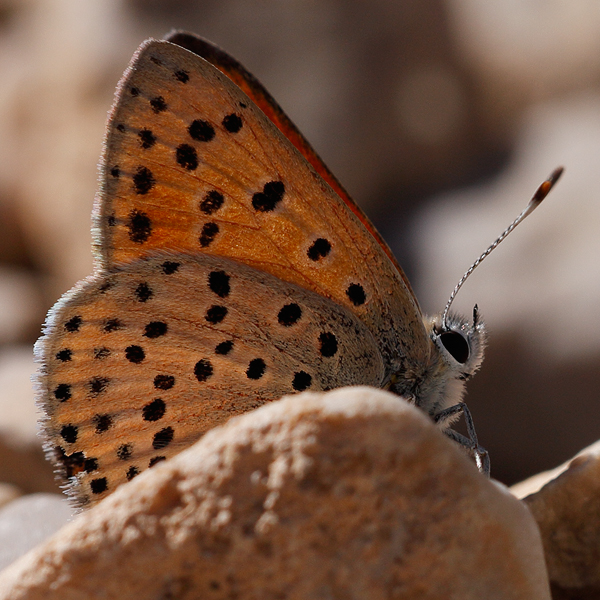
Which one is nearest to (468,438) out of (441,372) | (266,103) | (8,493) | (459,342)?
(441,372)

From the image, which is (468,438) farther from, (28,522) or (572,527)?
(28,522)

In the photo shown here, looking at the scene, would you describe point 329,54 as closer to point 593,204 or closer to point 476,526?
point 593,204

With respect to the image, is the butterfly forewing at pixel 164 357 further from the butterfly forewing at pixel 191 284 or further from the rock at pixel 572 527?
the rock at pixel 572 527

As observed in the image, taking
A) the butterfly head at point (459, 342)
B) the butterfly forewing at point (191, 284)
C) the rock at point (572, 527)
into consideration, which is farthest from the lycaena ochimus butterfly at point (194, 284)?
the rock at point (572, 527)

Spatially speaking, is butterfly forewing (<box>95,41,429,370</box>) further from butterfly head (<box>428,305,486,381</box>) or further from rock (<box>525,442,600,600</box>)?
rock (<box>525,442,600,600</box>)

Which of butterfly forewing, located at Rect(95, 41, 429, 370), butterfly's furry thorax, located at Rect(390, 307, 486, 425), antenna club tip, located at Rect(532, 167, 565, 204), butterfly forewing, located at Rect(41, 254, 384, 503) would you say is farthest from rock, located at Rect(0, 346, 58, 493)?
antenna club tip, located at Rect(532, 167, 565, 204)

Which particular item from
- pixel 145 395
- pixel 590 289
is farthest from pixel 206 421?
pixel 590 289
